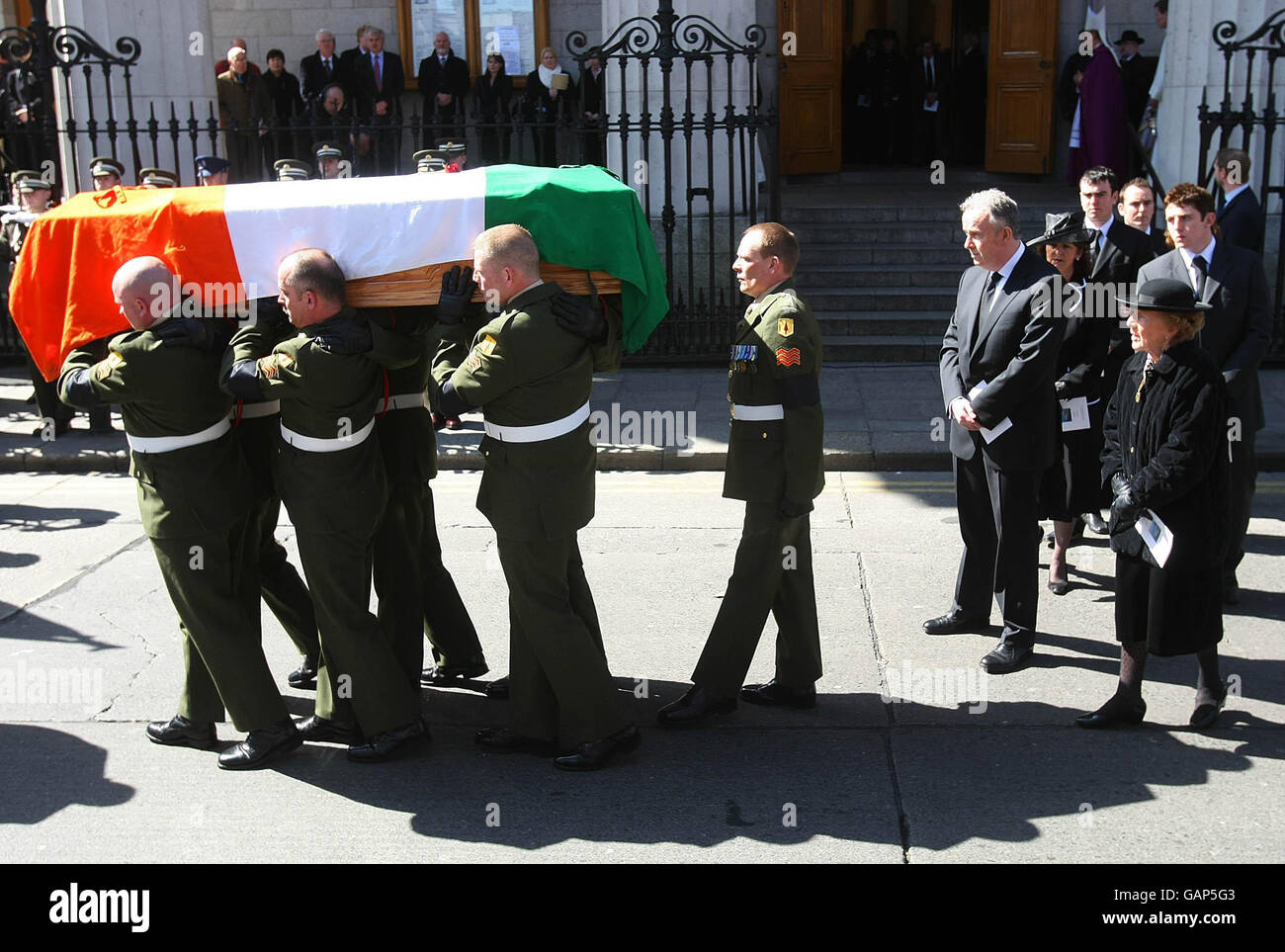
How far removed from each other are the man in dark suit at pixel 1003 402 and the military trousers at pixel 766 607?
3.05 ft

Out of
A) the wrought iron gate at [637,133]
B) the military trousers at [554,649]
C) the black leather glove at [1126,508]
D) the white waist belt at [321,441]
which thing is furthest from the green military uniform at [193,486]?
the wrought iron gate at [637,133]

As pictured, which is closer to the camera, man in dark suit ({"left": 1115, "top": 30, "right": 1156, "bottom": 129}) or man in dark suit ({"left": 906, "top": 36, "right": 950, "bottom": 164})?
man in dark suit ({"left": 1115, "top": 30, "right": 1156, "bottom": 129})

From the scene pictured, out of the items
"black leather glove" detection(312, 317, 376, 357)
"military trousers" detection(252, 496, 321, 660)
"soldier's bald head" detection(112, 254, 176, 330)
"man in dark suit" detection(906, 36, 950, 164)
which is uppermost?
"man in dark suit" detection(906, 36, 950, 164)

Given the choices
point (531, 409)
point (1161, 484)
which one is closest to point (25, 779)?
point (531, 409)

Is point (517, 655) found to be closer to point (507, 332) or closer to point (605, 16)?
point (507, 332)

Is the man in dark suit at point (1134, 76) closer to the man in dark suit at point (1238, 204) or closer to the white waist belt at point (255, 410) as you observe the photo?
the man in dark suit at point (1238, 204)

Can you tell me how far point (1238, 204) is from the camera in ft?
26.4

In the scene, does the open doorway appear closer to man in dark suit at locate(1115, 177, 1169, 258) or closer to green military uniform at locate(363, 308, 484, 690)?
man in dark suit at locate(1115, 177, 1169, 258)

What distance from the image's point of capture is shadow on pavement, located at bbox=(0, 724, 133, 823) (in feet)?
15.2

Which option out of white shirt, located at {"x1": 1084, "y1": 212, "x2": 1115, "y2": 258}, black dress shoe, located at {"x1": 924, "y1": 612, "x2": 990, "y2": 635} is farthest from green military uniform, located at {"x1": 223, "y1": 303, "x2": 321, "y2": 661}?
white shirt, located at {"x1": 1084, "y1": 212, "x2": 1115, "y2": 258}

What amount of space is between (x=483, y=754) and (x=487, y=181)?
6.89 feet

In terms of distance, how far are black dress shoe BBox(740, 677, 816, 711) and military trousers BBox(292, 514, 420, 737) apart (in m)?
1.32

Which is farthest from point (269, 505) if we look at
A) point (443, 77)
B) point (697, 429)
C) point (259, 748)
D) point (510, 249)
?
point (443, 77)

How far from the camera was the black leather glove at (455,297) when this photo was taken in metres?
4.71
